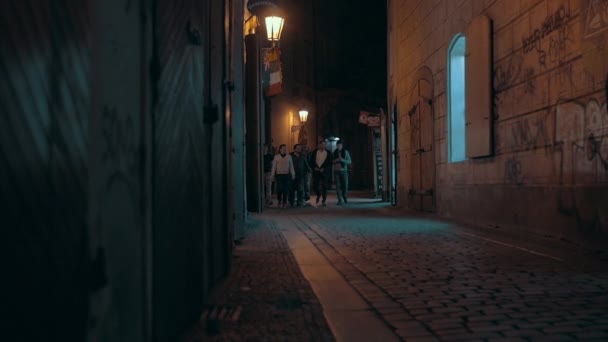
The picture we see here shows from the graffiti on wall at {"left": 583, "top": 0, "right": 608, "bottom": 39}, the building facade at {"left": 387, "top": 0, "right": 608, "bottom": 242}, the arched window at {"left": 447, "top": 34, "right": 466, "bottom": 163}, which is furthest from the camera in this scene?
the arched window at {"left": 447, "top": 34, "right": 466, "bottom": 163}

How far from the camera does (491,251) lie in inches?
249

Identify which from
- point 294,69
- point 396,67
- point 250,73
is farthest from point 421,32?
point 294,69

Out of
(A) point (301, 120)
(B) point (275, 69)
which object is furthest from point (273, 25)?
(A) point (301, 120)

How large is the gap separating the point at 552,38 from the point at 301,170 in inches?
435

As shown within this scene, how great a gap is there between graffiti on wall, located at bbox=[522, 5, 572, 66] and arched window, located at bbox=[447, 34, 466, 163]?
2.95 meters

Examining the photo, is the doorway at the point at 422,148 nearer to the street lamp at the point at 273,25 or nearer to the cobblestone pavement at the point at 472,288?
the street lamp at the point at 273,25

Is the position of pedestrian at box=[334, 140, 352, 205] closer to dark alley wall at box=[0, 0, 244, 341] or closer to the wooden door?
the wooden door

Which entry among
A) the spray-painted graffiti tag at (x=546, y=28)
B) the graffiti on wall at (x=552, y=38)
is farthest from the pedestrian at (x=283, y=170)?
the graffiti on wall at (x=552, y=38)

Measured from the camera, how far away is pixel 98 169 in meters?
2.03

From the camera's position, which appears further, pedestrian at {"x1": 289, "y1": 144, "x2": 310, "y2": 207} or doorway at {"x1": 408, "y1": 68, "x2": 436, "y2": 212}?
pedestrian at {"x1": 289, "y1": 144, "x2": 310, "y2": 207}

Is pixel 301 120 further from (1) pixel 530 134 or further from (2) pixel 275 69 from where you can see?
(1) pixel 530 134

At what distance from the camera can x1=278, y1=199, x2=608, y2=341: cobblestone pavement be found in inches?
128

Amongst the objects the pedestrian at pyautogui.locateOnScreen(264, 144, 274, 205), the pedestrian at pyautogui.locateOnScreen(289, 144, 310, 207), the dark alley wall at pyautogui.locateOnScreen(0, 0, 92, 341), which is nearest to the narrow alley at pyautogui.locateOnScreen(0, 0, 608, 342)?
the dark alley wall at pyautogui.locateOnScreen(0, 0, 92, 341)

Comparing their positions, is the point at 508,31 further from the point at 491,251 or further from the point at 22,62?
the point at 22,62
